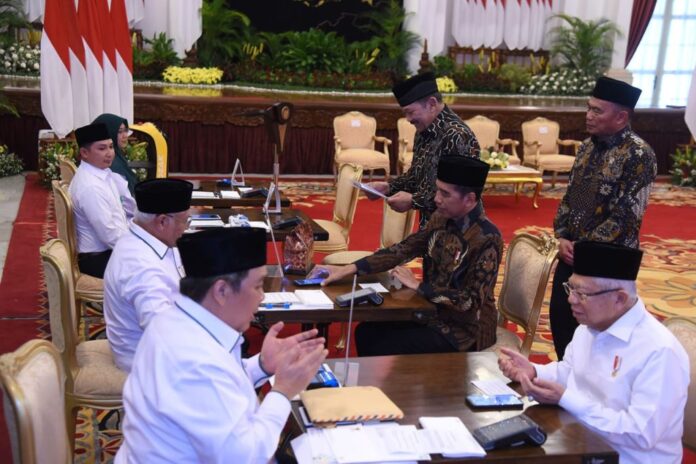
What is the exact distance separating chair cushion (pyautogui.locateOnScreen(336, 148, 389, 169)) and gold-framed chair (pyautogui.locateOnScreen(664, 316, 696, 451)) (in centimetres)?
714

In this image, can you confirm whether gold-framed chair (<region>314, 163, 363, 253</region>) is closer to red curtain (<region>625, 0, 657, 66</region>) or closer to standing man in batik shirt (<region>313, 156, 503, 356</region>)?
standing man in batik shirt (<region>313, 156, 503, 356</region>)

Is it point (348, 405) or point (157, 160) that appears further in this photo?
point (157, 160)

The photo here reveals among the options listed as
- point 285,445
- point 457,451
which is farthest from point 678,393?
point 285,445

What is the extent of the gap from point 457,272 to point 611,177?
36.3 inches

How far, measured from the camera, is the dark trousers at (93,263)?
4.51 m

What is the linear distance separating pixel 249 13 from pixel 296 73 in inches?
72.4

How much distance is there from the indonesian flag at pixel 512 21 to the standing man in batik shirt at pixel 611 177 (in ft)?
38.9

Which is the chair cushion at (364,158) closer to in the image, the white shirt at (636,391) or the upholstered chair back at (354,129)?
the upholstered chair back at (354,129)

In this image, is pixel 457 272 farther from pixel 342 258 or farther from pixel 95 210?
pixel 95 210

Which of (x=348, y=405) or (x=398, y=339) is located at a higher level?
(x=348, y=405)

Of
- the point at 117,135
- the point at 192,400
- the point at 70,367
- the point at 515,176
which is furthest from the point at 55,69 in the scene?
the point at 515,176

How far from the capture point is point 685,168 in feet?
37.6

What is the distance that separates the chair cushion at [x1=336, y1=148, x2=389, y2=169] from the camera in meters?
9.81

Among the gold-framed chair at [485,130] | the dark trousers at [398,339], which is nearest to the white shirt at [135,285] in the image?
the dark trousers at [398,339]
